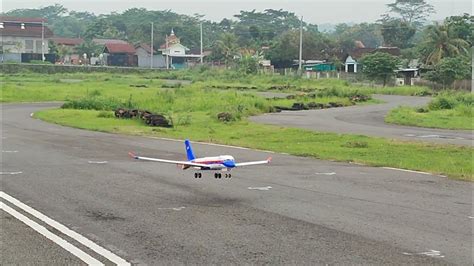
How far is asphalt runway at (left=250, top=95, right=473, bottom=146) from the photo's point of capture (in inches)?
1132

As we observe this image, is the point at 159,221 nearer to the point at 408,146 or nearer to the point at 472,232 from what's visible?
the point at 472,232

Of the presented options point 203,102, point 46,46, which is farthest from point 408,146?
point 46,46

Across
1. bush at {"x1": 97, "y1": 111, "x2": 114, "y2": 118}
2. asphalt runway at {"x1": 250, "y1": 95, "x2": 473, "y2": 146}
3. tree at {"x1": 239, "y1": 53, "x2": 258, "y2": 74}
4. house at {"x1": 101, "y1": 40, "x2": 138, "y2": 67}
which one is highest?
house at {"x1": 101, "y1": 40, "x2": 138, "y2": 67}

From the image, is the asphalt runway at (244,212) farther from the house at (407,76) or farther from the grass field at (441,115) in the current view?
the house at (407,76)

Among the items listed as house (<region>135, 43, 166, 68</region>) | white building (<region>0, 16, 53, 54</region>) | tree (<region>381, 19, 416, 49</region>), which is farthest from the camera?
house (<region>135, 43, 166, 68</region>)

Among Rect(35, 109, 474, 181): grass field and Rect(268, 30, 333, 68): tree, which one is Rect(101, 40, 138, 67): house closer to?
Rect(268, 30, 333, 68): tree

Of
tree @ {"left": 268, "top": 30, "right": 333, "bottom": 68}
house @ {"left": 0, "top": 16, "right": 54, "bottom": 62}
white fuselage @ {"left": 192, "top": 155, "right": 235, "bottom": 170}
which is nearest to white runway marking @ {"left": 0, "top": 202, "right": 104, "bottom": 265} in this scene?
white fuselage @ {"left": 192, "top": 155, "right": 235, "bottom": 170}

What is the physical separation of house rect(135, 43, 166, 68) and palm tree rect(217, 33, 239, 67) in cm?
1501

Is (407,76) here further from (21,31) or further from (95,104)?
(21,31)

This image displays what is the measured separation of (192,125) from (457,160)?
54.6 ft

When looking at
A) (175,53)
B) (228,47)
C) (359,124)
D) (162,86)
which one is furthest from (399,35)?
(359,124)

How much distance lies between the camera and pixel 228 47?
12488 centimetres

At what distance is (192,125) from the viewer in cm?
3394

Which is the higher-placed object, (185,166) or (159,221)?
(185,166)
